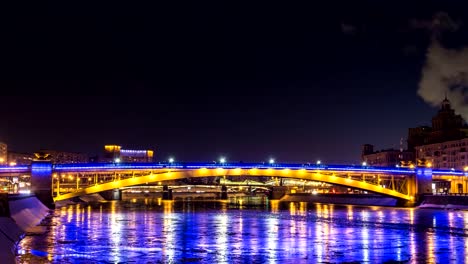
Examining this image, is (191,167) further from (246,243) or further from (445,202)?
(246,243)

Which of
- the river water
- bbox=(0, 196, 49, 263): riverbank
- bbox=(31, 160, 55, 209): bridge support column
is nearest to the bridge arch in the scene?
bbox=(31, 160, 55, 209): bridge support column

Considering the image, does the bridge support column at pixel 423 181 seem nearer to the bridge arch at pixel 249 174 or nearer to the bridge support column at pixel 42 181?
the bridge arch at pixel 249 174

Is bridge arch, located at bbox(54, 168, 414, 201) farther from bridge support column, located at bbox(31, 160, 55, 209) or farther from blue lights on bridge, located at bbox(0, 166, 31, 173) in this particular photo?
blue lights on bridge, located at bbox(0, 166, 31, 173)

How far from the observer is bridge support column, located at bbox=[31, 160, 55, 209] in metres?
119

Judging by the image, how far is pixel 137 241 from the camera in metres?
58.2

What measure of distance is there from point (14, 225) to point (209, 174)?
248ft

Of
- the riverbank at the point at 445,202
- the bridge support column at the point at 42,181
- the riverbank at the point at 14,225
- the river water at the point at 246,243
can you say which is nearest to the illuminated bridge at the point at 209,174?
the bridge support column at the point at 42,181

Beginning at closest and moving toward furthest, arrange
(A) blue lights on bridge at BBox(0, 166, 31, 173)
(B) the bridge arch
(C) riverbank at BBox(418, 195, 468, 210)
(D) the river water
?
(D) the river water
(A) blue lights on bridge at BBox(0, 166, 31, 173)
(C) riverbank at BBox(418, 195, 468, 210)
(B) the bridge arch

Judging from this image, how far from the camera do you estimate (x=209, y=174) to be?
136 meters

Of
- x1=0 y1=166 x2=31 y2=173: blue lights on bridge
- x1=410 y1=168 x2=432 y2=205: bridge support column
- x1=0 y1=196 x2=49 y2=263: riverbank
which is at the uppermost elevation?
x1=0 y1=166 x2=31 y2=173: blue lights on bridge

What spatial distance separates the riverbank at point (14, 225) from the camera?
4564 centimetres

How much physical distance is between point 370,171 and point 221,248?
96.7 metres

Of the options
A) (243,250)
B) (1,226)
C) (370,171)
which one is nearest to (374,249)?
(243,250)

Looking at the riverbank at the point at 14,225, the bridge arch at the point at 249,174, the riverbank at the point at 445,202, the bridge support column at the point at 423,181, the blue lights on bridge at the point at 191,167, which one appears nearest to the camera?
the riverbank at the point at 14,225
